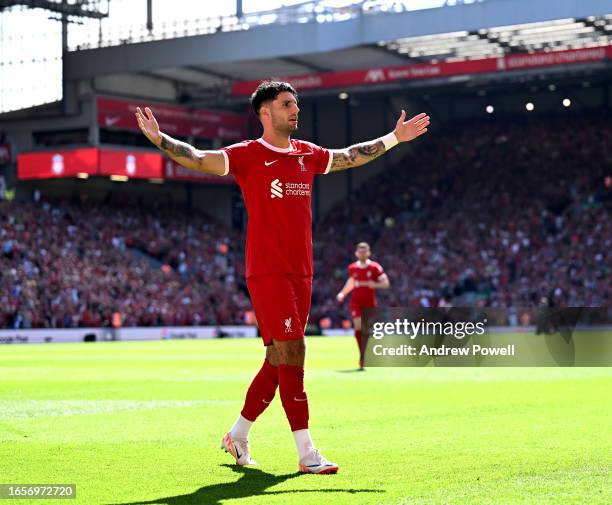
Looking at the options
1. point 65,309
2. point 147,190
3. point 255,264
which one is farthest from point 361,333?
point 147,190

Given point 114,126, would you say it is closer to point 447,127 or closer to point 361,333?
point 447,127

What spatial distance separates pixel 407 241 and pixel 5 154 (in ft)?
68.0

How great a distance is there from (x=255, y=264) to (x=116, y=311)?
4016cm

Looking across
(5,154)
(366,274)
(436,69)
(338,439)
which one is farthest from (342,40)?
(338,439)

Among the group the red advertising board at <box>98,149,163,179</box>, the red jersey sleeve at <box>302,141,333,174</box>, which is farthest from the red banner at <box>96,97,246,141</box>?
the red jersey sleeve at <box>302,141,333,174</box>

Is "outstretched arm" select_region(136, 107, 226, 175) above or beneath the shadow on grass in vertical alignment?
above

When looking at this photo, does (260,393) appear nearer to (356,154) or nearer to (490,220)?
(356,154)

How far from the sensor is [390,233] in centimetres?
5966

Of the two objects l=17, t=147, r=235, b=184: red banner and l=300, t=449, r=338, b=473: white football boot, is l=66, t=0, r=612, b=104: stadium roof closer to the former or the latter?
l=17, t=147, r=235, b=184: red banner

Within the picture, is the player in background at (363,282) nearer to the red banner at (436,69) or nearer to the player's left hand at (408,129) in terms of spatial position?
the player's left hand at (408,129)

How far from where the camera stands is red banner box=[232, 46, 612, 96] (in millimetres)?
50000

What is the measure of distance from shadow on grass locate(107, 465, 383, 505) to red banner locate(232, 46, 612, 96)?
44050 mm

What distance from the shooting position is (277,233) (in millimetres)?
8781

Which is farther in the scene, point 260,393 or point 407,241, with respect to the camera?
point 407,241
